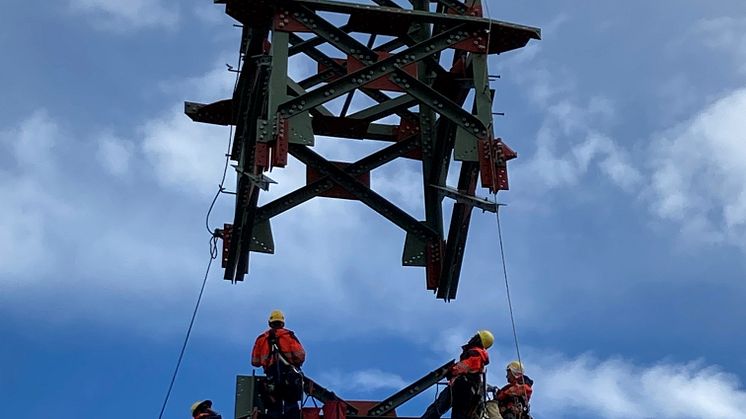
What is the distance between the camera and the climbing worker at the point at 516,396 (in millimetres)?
16953

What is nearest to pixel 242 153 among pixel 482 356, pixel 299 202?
pixel 299 202

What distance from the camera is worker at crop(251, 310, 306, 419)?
15680mm

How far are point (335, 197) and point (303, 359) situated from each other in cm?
366

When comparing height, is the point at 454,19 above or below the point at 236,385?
above

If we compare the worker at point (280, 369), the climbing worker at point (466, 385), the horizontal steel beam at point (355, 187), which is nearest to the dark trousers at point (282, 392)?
the worker at point (280, 369)

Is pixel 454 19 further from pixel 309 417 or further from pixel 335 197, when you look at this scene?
pixel 309 417

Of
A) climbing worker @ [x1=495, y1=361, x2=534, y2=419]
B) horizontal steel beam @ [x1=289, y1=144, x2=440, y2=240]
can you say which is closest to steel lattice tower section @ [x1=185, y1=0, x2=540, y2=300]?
horizontal steel beam @ [x1=289, y1=144, x2=440, y2=240]

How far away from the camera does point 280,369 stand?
51.5 ft

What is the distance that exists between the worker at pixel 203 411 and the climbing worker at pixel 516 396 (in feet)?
12.8

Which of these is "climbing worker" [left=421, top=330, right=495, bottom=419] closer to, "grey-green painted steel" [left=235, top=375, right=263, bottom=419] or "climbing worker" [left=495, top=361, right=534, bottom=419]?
"climbing worker" [left=495, top=361, right=534, bottom=419]

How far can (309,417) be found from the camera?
1587cm

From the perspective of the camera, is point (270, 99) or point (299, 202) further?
point (299, 202)

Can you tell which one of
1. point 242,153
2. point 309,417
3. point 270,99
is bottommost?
point 309,417

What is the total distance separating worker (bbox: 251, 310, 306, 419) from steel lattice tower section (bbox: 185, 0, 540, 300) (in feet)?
6.92
